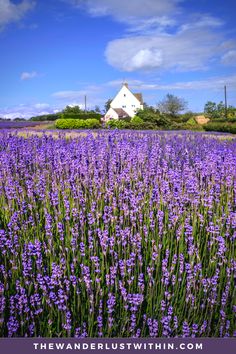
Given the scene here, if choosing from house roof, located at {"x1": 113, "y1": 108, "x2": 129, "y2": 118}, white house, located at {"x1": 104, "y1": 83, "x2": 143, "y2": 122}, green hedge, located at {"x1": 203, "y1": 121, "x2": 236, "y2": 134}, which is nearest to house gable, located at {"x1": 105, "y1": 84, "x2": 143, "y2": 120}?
white house, located at {"x1": 104, "y1": 83, "x2": 143, "y2": 122}

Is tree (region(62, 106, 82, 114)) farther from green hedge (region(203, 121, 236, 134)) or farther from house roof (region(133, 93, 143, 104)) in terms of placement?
green hedge (region(203, 121, 236, 134))

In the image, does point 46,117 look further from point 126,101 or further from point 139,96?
point 139,96

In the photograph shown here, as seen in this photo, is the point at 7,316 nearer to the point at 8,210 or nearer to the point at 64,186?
the point at 8,210

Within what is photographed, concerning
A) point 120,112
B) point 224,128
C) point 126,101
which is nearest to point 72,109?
point 120,112

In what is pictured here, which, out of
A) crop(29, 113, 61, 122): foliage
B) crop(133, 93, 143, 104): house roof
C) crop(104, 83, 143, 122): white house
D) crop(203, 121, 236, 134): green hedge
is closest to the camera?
crop(203, 121, 236, 134): green hedge

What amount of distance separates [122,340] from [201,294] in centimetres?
97

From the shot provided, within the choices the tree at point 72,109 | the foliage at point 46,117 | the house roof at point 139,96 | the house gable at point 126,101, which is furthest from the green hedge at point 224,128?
the foliage at point 46,117

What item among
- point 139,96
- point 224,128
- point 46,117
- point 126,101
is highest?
point 139,96

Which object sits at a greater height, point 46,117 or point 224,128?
point 46,117

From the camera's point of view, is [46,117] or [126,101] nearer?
[46,117]

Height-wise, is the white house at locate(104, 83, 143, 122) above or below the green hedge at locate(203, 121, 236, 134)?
above

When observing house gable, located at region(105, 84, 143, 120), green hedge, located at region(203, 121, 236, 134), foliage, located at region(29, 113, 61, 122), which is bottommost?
green hedge, located at region(203, 121, 236, 134)

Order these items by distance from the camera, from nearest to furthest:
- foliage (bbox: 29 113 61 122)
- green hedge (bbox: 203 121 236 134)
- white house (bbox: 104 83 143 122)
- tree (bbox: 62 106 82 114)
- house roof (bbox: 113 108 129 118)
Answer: green hedge (bbox: 203 121 236 134) < tree (bbox: 62 106 82 114) < house roof (bbox: 113 108 129 118) < foliage (bbox: 29 113 61 122) < white house (bbox: 104 83 143 122)

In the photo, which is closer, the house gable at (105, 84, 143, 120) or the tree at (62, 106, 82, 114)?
the tree at (62, 106, 82, 114)
